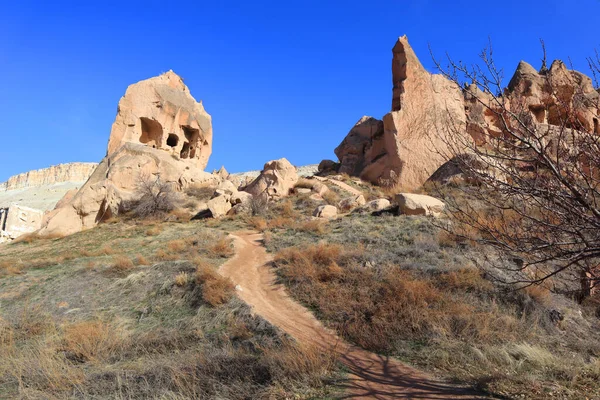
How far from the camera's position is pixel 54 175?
2785 inches

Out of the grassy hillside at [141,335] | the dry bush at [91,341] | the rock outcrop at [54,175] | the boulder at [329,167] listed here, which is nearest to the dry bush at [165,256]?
the grassy hillside at [141,335]

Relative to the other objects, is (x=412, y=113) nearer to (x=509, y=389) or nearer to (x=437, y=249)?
(x=437, y=249)

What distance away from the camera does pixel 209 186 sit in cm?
2294

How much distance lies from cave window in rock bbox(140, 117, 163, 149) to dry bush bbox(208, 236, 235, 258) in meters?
15.0

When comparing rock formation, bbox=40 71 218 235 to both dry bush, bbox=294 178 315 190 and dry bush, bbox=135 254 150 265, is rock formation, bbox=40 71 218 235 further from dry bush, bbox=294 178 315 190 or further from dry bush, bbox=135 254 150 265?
dry bush, bbox=135 254 150 265

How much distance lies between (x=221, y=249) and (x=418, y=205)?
25.3ft

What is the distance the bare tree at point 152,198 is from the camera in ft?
61.0

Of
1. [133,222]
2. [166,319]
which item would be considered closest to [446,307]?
[166,319]

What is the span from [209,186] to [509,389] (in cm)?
2084

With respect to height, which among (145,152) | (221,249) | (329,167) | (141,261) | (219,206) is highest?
(329,167)

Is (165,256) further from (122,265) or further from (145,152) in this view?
(145,152)

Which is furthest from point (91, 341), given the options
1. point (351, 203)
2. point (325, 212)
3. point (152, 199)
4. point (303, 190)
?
point (303, 190)

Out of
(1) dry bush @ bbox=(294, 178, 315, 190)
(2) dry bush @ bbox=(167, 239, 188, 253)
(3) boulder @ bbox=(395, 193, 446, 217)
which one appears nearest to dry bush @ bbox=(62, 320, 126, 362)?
(2) dry bush @ bbox=(167, 239, 188, 253)

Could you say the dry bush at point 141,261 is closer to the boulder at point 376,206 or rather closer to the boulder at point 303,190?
the boulder at point 376,206
